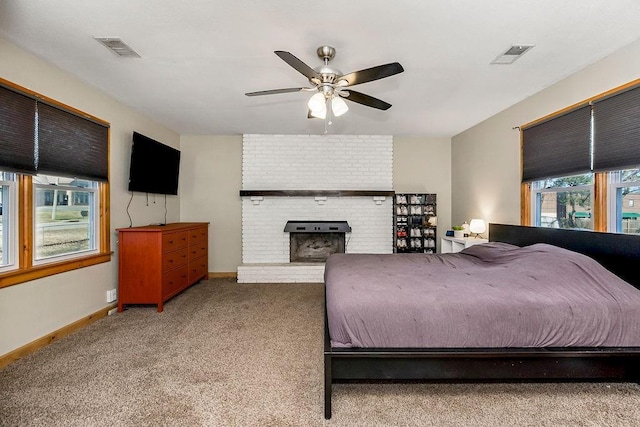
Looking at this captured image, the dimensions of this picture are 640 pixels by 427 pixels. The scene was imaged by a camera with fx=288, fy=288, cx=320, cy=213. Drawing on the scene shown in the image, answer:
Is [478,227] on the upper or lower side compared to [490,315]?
upper

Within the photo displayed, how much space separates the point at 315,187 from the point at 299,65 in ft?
10.7

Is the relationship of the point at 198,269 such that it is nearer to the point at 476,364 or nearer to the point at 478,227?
the point at 476,364

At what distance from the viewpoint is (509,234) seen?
3557mm

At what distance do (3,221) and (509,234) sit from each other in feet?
16.7

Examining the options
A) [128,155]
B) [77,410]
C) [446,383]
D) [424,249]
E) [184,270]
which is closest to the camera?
[77,410]

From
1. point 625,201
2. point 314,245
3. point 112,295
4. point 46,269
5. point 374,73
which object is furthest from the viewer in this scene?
point 314,245

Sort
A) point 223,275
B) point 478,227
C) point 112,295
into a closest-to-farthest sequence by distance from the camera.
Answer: point 112,295 < point 478,227 < point 223,275

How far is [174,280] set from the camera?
3793mm

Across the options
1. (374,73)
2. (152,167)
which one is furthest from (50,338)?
(374,73)

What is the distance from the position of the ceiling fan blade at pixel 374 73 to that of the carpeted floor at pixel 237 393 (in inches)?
86.7

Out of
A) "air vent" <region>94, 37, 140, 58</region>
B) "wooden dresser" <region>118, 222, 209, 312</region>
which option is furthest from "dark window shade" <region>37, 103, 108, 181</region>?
"air vent" <region>94, 37, 140, 58</region>

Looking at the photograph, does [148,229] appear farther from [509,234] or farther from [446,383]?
[509,234]

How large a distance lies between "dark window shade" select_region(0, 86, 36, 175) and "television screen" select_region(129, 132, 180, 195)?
3.82 ft

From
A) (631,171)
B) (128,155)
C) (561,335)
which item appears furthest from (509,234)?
(128,155)
